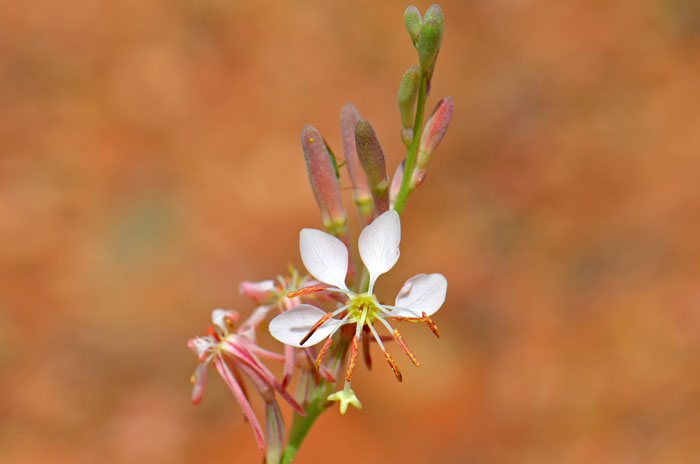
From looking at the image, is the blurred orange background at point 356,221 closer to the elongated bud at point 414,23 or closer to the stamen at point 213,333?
the stamen at point 213,333

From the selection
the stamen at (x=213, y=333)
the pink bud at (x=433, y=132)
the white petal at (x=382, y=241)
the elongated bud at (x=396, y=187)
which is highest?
the pink bud at (x=433, y=132)

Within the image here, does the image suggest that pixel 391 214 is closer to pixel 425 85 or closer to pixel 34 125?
pixel 425 85

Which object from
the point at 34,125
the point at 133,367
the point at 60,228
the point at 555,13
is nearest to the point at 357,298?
the point at 133,367

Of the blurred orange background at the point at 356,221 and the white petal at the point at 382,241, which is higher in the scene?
the blurred orange background at the point at 356,221

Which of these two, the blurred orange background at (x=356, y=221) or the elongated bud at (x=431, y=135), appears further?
the blurred orange background at (x=356, y=221)

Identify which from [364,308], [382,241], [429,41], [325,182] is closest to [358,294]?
[364,308]

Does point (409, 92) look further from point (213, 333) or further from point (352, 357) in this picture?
point (213, 333)

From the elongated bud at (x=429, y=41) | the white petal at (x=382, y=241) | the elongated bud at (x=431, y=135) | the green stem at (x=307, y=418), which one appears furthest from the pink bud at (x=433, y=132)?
the green stem at (x=307, y=418)
